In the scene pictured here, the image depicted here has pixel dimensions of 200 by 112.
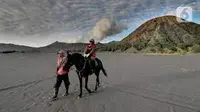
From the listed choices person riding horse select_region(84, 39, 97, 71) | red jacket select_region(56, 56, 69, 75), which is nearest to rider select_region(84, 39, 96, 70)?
person riding horse select_region(84, 39, 97, 71)

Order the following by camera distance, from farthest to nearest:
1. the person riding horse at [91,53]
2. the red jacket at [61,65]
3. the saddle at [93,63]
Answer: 1. the person riding horse at [91,53]
2. the saddle at [93,63]
3. the red jacket at [61,65]

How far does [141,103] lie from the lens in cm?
891

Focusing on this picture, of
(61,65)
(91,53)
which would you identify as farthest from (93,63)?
A: (61,65)

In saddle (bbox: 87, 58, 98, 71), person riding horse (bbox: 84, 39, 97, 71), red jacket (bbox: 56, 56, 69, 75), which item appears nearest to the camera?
red jacket (bbox: 56, 56, 69, 75)

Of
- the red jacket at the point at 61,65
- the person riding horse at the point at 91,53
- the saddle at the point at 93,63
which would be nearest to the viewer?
the red jacket at the point at 61,65

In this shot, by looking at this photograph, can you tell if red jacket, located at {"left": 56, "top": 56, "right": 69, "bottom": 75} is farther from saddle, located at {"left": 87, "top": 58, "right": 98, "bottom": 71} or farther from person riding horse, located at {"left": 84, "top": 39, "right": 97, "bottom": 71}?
person riding horse, located at {"left": 84, "top": 39, "right": 97, "bottom": 71}

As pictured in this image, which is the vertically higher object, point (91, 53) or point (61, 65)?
point (91, 53)

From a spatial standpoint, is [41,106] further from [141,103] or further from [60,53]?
[141,103]

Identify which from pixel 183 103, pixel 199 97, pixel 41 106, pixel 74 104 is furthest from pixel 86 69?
pixel 199 97

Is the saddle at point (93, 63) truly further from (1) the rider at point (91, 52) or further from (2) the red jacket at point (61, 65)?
(2) the red jacket at point (61, 65)

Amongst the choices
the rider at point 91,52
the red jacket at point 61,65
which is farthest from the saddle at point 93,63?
the red jacket at point 61,65

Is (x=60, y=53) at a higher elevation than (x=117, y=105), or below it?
higher

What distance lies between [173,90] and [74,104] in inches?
215

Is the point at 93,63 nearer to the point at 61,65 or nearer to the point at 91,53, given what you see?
the point at 91,53
